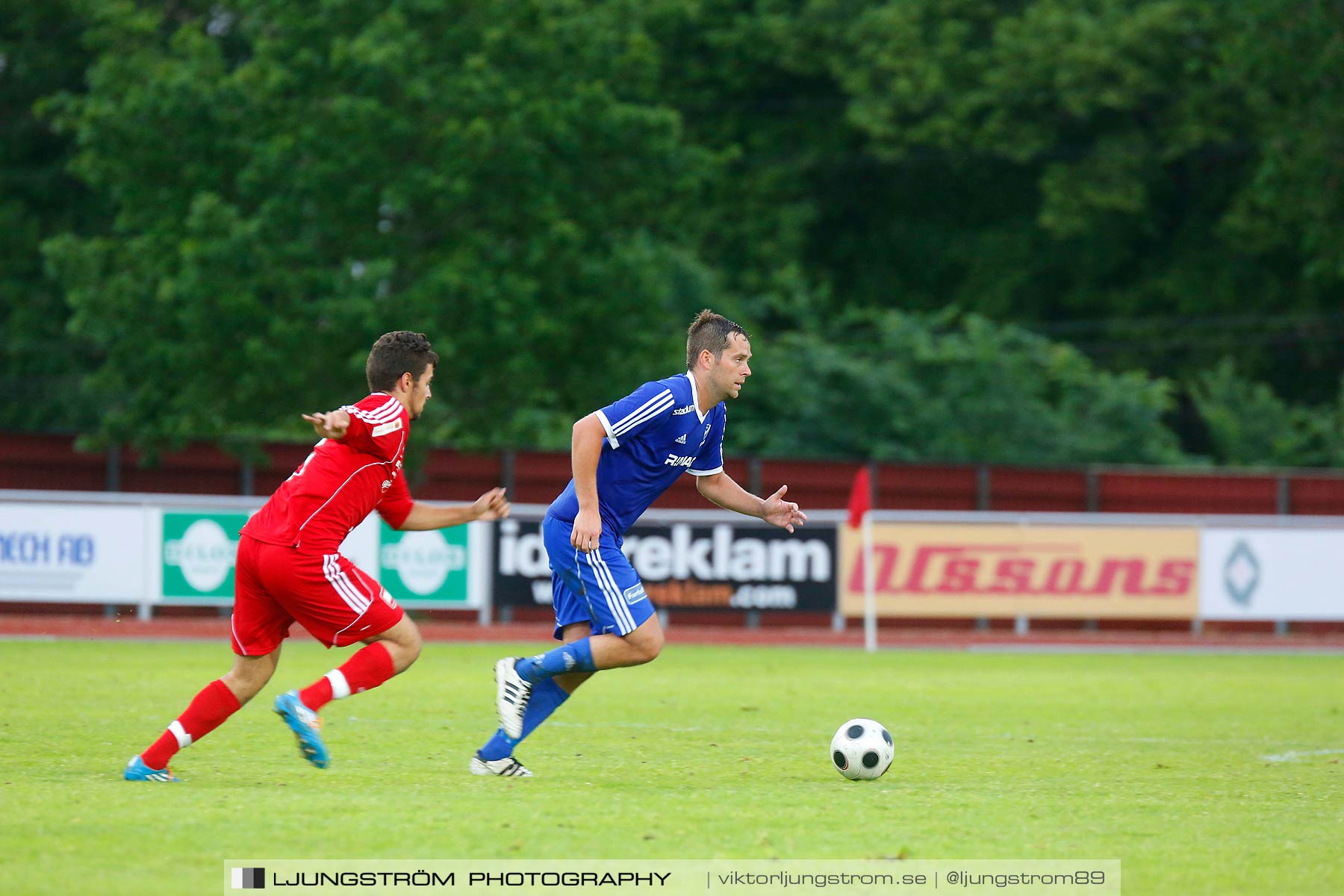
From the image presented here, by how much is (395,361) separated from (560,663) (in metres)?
1.51

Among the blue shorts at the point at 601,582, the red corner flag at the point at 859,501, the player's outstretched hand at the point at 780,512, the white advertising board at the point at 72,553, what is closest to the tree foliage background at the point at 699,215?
the white advertising board at the point at 72,553

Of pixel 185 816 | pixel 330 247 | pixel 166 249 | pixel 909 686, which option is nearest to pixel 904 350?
pixel 330 247

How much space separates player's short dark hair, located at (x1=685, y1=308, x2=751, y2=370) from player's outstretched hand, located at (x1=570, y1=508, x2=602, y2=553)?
34.3 inches

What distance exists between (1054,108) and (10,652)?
86.9 feet

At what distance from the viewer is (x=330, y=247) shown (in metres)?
22.8

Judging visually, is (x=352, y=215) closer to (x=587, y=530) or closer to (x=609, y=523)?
(x=609, y=523)

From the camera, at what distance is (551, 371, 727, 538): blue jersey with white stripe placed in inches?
288

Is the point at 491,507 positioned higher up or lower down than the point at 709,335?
lower down

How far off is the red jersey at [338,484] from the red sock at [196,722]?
2.30ft

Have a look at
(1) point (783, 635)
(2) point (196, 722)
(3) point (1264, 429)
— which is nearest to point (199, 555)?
(1) point (783, 635)

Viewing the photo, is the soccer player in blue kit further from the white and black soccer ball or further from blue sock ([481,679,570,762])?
the white and black soccer ball

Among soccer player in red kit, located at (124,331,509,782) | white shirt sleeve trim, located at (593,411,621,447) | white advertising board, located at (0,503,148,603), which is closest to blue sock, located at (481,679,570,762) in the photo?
soccer player in red kit, located at (124,331,509,782)

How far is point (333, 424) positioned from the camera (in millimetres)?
6762

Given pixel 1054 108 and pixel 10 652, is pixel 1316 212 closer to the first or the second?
pixel 1054 108
